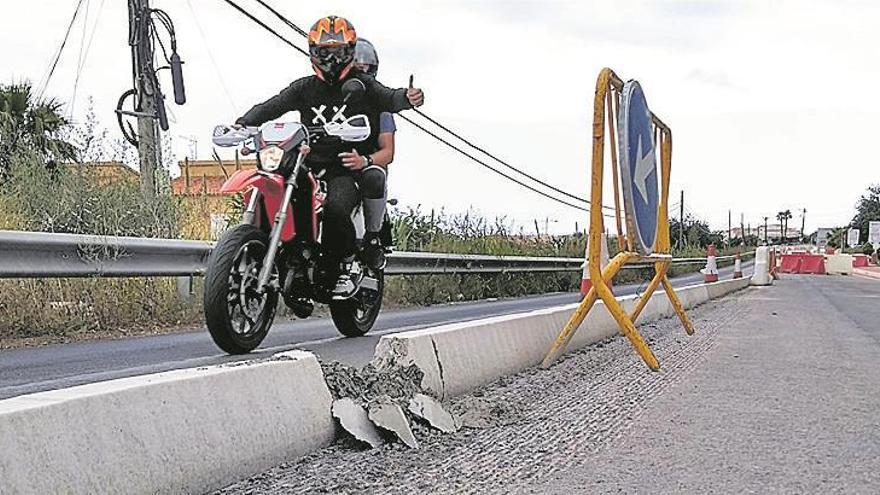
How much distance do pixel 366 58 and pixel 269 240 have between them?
1.73m

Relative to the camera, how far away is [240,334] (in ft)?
19.5

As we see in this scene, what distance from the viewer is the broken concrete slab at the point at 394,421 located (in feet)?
12.8

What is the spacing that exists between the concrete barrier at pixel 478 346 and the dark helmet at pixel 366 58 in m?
2.00

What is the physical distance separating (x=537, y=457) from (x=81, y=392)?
5.52ft

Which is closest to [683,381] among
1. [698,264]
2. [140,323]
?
[140,323]

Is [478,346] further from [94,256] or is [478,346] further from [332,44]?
[94,256]

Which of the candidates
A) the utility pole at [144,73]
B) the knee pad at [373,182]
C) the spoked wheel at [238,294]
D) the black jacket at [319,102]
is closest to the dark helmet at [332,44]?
the black jacket at [319,102]

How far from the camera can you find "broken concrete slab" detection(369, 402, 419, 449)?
3.90 m

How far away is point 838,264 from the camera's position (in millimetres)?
57031

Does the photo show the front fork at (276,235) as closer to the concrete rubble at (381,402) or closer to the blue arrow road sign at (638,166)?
the concrete rubble at (381,402)

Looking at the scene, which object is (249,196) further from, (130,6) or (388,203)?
(130,6)

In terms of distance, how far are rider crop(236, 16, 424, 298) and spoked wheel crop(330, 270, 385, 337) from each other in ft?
2.15

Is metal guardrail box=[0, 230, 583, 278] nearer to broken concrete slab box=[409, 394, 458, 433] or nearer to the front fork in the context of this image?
the front fork

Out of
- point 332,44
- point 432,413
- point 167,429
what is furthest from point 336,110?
point 167,429
